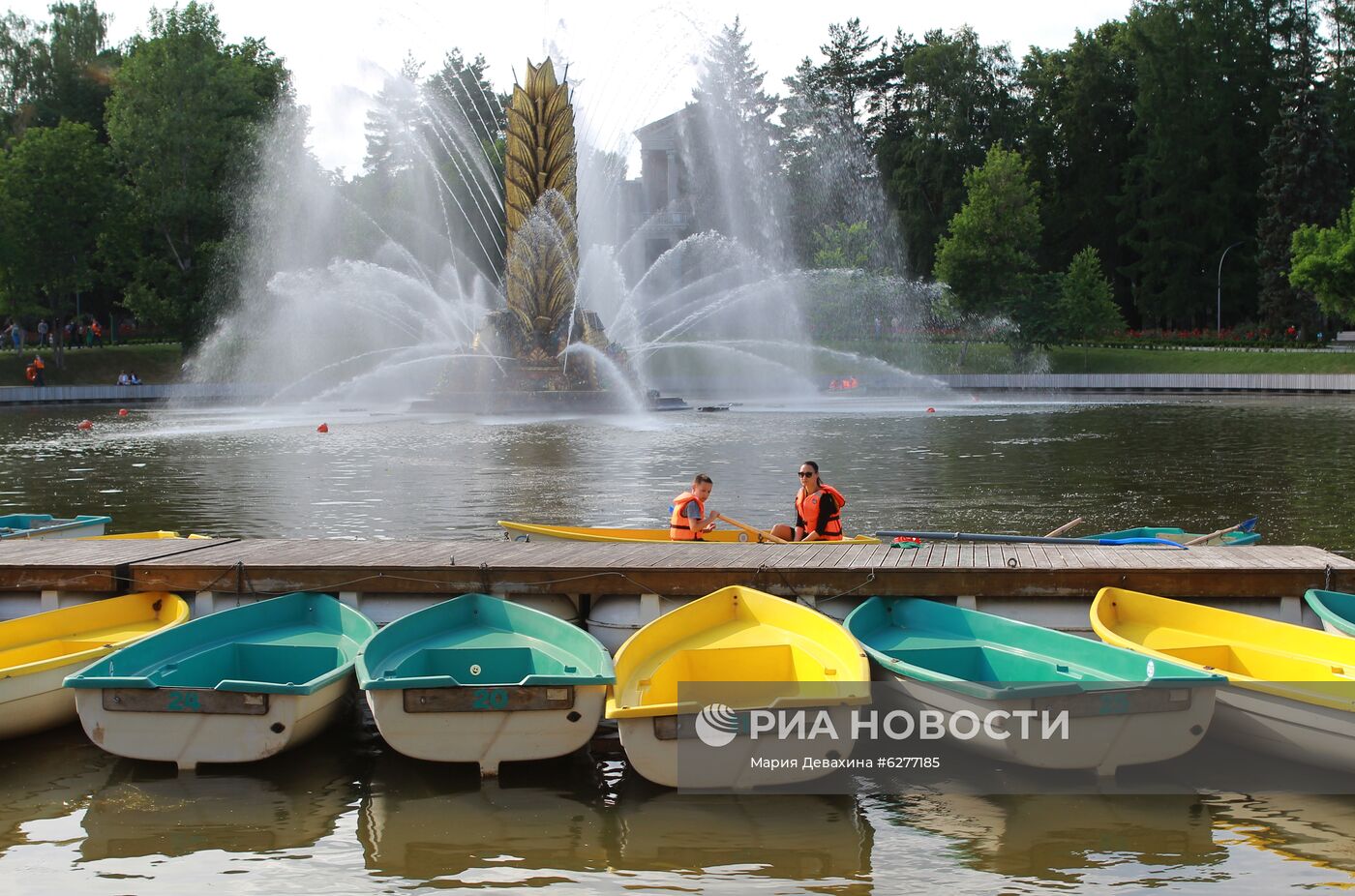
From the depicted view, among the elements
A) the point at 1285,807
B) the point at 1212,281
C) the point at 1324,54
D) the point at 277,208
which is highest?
the point at 1324,54

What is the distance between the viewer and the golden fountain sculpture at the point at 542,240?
48750mm

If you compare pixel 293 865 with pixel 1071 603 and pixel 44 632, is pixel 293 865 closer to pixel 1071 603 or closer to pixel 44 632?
pixel 44 632

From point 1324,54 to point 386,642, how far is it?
9876 cm

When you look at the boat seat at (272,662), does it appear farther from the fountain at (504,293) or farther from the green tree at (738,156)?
the green tree at (738,156)

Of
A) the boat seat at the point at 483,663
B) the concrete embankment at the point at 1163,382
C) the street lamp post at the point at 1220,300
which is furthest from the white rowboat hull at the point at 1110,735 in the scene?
the street lamp post at the point at 1220,300

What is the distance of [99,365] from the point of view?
7531cm

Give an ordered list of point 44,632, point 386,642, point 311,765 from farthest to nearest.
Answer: point 44,632 → point 386,642 → point 311,765

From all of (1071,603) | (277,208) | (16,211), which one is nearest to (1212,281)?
(277,208)

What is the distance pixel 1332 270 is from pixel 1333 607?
61.8 metres

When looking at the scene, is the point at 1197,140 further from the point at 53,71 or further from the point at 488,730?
the point at 488,730

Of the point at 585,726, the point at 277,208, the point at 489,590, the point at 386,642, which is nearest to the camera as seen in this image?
the point at 585,726

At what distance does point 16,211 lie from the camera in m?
70.8

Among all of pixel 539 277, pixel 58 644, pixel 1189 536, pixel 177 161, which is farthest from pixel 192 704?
pixel 177 161

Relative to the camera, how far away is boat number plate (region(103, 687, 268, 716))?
33.8ft
